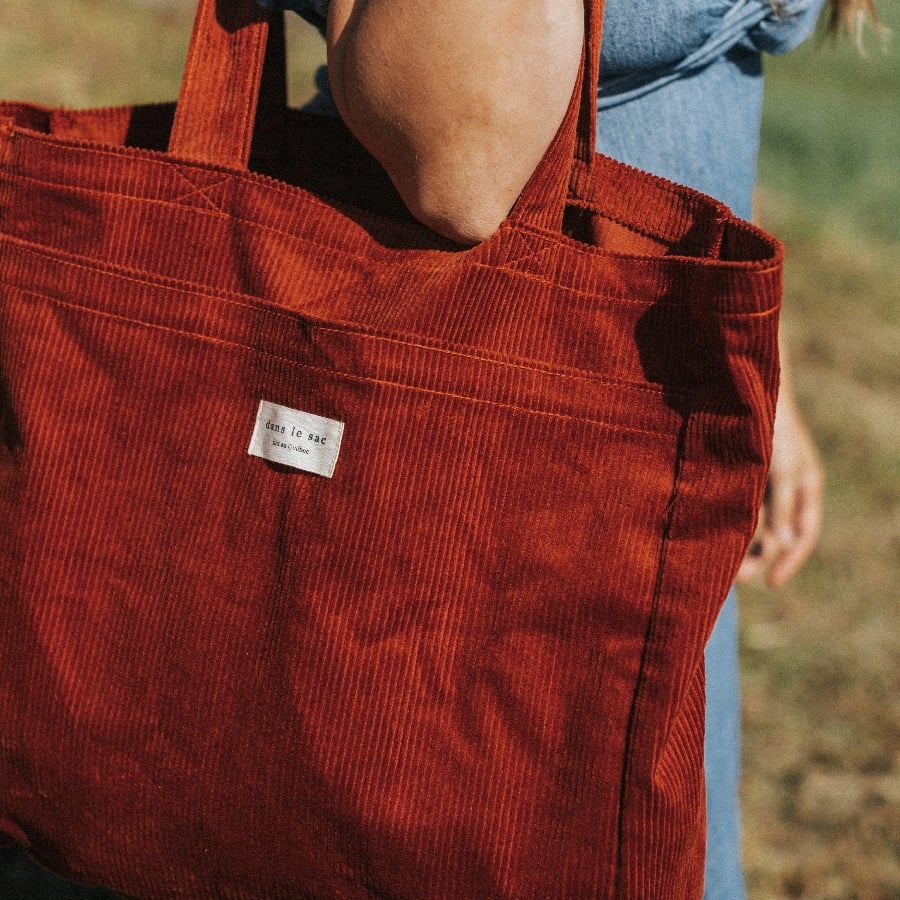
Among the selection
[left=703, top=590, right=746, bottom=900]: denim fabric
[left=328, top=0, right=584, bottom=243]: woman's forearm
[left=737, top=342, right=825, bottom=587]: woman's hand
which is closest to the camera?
[left=328, top=0, right=584, bottom=243]: woman's forearm

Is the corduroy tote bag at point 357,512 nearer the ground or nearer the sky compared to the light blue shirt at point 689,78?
nearer the ground

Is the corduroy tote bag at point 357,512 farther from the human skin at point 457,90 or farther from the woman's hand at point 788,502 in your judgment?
the woman's hand at point 788,502

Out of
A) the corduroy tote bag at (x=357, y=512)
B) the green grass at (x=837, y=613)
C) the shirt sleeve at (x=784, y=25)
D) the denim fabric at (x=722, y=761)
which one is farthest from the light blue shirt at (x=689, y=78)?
the green grass at (x=837, y=613)

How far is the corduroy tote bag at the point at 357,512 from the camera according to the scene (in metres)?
0.87

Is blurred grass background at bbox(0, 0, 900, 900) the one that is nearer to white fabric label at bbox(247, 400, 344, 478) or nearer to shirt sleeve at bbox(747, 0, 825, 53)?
shirt sleeve at bbox(747, 0, 825, 53)

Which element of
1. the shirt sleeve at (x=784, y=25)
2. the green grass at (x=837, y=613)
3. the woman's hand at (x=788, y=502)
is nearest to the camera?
the shirt sleeve at (x=784, y=25)

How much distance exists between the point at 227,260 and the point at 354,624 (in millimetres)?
315

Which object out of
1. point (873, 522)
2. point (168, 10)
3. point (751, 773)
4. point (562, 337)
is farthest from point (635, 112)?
point (168, 10)

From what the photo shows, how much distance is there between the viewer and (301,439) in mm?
910

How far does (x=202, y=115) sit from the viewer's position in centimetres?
97

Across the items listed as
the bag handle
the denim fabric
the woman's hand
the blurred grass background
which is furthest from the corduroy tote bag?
the blurred grass background

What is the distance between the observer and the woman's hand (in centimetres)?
140

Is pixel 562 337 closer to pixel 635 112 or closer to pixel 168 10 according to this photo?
pixel 635 112

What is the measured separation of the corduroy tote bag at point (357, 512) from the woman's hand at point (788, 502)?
54cm
